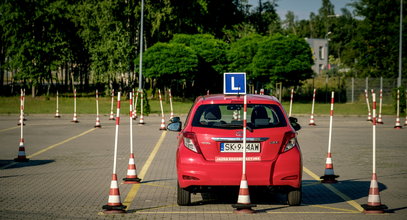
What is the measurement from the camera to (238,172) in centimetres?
865

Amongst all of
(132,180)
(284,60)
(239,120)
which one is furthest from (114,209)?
(284,60)

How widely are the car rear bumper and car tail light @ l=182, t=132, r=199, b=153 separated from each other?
0.12 meters

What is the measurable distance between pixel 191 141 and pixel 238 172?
736 millimetres

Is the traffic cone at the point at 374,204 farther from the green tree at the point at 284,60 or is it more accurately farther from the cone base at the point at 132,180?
the green tree at the point at 284,60

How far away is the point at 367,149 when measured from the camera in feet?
59.3

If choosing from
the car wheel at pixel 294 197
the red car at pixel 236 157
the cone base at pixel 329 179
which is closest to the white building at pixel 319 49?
the cone base at pixel 329 179

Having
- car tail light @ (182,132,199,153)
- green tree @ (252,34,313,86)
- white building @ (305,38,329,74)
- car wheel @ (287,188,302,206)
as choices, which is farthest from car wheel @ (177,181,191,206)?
white building @ (305,38,329,74)

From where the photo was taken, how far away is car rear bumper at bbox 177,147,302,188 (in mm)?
8609

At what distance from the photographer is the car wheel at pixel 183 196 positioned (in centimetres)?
906

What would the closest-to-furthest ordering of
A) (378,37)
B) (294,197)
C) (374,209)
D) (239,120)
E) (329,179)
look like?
1. (374,209)
2. (294,197)
3. (239,120)
4. (329,179)
5. (378,37)

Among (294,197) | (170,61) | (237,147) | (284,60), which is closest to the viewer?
(237,147)

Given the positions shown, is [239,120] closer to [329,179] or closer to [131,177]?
[131,177]

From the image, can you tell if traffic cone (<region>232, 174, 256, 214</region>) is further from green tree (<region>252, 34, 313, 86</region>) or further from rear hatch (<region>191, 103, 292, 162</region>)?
green tree (<region>252, 34, 313, 86</region>)

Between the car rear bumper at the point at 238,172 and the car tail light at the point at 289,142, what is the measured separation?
90 mm
